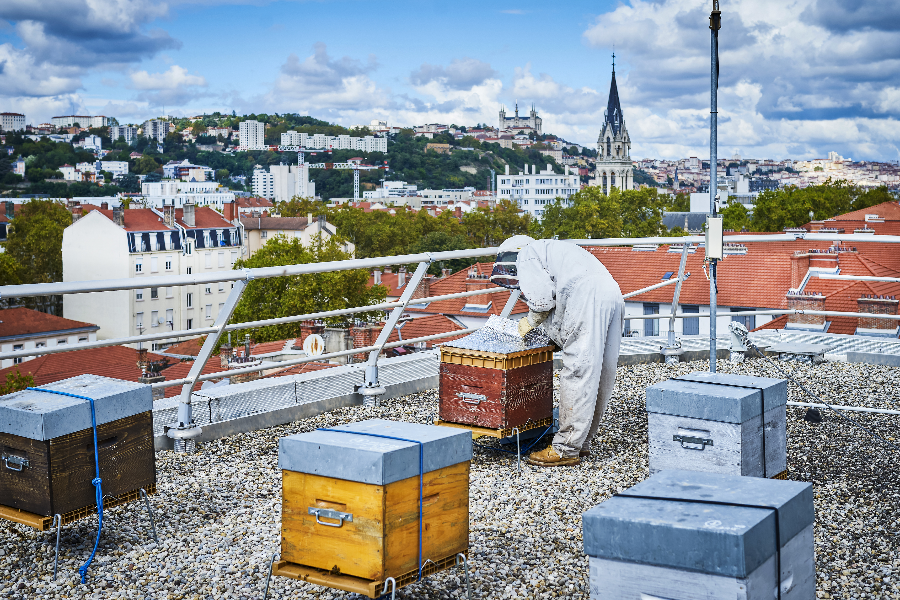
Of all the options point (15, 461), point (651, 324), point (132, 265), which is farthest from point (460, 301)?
point (132, 265)

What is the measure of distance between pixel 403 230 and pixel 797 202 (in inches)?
1697

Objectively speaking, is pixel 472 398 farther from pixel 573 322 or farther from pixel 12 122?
pixel 12 122

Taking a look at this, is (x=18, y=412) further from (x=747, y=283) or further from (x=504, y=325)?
(x=747, y=283)

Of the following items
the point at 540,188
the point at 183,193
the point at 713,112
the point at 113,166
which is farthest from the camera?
the point at 113,166

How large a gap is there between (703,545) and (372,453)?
1281mm

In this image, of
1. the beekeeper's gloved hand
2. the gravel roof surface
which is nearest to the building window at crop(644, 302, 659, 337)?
the gravel roof surface

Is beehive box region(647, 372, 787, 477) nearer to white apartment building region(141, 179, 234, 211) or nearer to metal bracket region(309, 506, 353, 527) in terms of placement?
metal bracket region(309, 506, 353, 527)

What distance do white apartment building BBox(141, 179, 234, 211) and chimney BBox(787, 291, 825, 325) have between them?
468ft

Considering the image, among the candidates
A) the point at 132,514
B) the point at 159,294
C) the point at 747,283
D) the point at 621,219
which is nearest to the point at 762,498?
the point at 132,514

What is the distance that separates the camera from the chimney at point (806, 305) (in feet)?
52.6

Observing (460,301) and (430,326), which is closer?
(430,326)

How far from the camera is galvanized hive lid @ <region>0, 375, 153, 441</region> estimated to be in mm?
3990

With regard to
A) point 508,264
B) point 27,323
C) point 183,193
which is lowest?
point 27,323

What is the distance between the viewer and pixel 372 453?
11.3 ft
